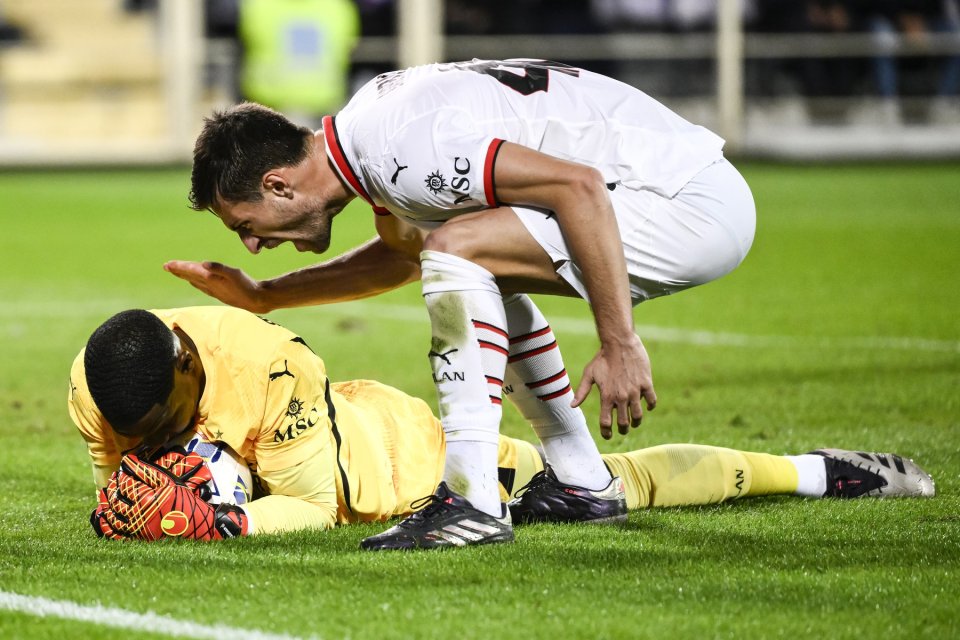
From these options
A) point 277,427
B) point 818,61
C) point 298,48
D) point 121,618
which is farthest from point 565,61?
point 121,618

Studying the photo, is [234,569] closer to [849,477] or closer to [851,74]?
[849,477]

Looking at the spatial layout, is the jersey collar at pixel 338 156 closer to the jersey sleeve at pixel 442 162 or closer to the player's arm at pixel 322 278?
the jersey sleeve at pixel 442 162

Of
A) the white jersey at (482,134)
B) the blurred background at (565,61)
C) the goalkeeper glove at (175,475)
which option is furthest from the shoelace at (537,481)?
the blurred background at (565,61)

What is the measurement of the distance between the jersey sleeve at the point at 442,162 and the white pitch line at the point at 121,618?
1.23 meters

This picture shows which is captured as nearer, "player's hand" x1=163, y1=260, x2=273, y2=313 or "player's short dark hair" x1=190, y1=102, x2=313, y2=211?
"player's short dark hair" x1=190, y1=102, x2=313, y2=211

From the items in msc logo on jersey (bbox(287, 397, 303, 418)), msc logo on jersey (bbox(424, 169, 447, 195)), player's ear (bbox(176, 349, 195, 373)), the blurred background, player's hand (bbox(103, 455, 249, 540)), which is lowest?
the blurred background

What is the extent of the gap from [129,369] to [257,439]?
17.2 inches

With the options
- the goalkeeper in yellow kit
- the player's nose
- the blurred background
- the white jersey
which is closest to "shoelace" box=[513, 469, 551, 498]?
the goalkeeper in yellow kit

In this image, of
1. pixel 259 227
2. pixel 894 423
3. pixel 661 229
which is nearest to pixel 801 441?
pixel 894 423

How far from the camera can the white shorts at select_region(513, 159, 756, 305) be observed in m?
3.87

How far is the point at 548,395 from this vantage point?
4.27 meters

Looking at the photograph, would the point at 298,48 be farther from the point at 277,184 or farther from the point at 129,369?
the point at 129,369

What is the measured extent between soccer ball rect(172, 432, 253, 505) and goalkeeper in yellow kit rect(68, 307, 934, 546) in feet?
0.08

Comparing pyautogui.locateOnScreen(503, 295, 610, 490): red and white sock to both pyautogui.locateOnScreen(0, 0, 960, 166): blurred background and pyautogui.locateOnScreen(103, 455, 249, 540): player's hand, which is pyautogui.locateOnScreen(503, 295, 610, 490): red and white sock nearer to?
pyautogui.locateOnScreen(103, 455, 249, 540): player's hand
